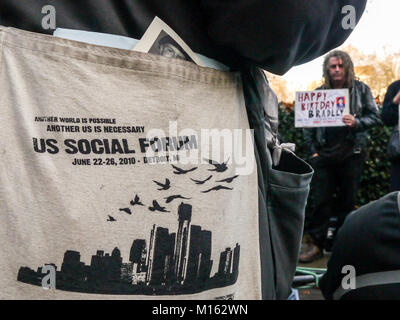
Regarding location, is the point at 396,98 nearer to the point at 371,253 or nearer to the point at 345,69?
the point at 345,69

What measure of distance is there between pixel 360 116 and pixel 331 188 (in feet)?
2.34

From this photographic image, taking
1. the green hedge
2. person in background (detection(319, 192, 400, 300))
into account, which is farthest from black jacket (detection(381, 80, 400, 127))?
person in background (detection(319, 192, 400, 300))

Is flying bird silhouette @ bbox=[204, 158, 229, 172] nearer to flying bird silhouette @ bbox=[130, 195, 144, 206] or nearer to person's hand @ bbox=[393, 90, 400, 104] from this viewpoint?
flying bird silhouette @ bbox=[130, 195, 144, 206]

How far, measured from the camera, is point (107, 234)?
2.70ft

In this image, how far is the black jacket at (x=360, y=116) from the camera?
13.8 ft

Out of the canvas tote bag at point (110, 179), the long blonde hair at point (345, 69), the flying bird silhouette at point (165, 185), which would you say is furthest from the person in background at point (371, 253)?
the long blonde hair at point (345, 69)

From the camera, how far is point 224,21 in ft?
3.19

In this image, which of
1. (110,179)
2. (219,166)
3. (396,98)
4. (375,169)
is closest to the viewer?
(110,179)

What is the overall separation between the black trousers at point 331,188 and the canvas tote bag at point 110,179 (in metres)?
3.55

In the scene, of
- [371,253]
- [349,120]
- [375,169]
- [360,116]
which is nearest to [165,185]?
[371,253]

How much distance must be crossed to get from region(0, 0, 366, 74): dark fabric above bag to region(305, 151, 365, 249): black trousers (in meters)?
3.41

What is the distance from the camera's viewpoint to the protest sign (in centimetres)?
419

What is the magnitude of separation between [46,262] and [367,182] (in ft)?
17.2

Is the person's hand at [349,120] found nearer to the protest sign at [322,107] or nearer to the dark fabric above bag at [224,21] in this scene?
the protest sign at [322,107]
